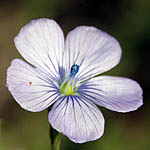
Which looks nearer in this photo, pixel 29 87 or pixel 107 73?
pixel 29 87

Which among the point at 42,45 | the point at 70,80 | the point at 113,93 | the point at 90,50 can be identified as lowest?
the point at 113,93

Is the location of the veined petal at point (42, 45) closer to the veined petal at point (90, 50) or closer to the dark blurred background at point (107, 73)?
the veined petal at point (90, 50)

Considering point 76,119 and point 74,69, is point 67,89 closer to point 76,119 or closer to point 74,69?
point 74,69

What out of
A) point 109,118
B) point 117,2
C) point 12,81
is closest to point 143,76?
point 109,118

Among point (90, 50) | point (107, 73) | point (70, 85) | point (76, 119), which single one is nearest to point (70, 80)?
point (70, 85)

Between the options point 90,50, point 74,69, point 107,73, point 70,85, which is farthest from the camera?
point 107,73

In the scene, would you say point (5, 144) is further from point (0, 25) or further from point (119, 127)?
point (0, 25)

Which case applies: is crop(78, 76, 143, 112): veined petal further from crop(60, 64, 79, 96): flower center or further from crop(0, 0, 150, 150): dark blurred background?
crop(0, 0, 150, 150): dark blurred background
